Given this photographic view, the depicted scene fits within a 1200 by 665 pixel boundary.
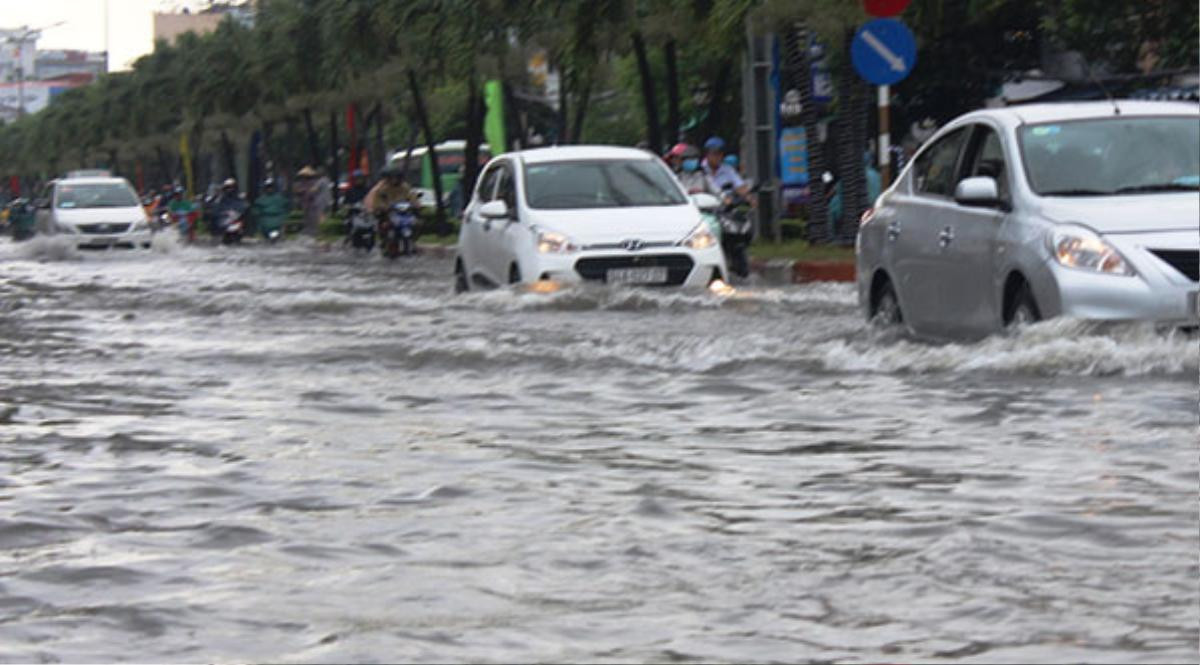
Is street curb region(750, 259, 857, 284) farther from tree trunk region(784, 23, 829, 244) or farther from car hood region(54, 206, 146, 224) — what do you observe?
car hood region(54, 206, 146, 224)

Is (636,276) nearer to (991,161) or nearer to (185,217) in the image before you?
(991,161)

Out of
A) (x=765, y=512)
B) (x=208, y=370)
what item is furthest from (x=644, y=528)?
Answer: (x=208, y=370)

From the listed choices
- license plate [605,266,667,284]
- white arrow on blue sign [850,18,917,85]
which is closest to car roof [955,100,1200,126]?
license plate [605,266,667,284]

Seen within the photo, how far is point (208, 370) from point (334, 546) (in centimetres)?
687

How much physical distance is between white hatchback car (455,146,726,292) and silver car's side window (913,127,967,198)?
5.98 m

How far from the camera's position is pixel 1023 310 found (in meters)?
11.6

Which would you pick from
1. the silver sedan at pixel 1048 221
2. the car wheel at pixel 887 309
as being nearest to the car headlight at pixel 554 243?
the car wheel at pixel 887 309

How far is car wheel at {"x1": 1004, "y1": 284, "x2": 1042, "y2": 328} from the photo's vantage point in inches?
453

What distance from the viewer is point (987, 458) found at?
28.5ft

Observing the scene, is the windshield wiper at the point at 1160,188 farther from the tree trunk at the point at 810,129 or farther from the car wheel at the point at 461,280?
the tree trunk at the point at 810,129

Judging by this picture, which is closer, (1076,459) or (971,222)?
(1076,459)

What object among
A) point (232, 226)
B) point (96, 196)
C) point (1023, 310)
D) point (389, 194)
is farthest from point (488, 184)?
point (232, 226)

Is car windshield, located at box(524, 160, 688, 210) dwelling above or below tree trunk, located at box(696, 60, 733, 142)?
below

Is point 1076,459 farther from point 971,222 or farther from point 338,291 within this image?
point 338,291
